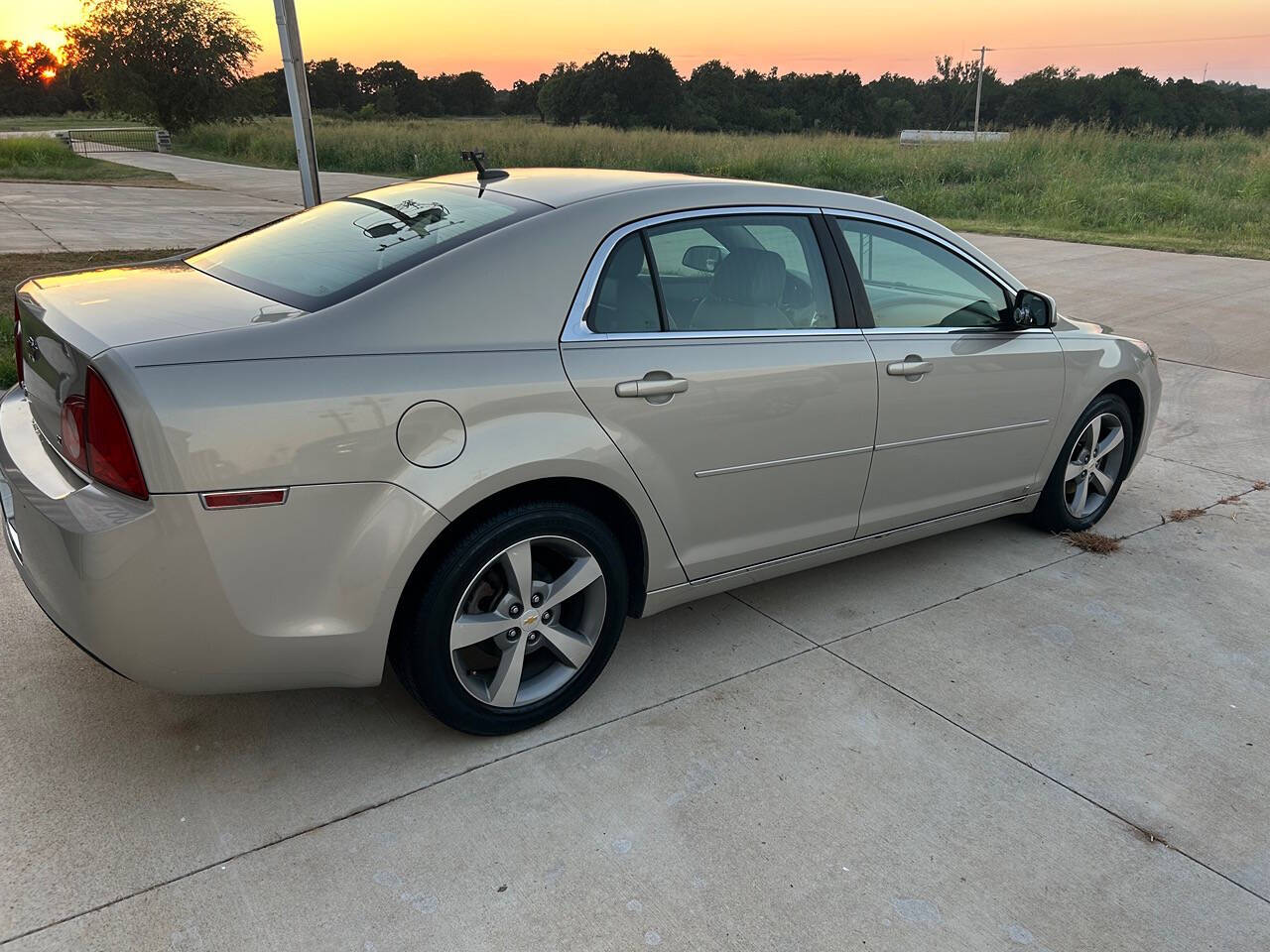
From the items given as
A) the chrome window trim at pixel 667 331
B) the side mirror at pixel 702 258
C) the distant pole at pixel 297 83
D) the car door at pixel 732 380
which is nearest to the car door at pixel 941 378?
the car door at pixel 732 380

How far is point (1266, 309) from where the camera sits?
31.9 feet

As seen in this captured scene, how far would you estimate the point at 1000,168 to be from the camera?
2166 cm

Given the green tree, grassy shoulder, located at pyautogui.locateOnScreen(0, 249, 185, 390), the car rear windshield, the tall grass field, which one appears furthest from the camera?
the green tree

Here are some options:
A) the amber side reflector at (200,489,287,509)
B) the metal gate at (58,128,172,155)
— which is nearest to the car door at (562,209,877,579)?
the amber side reflector at (200,489,287,509)

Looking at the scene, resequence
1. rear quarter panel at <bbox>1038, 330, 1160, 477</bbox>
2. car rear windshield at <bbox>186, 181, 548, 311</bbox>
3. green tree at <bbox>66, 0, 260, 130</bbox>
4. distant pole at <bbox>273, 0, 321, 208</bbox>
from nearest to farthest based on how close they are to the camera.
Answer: car rear windshield at <bbox>186, 181, 548, 311</bbox> < rear quarter panel at <bbox>1038, 330, 1160, 477</bbox> < distant pole at <bbox>273, 0, 321, 208</bbox> < green tree at <bbox>66, 0, 260, 130</bbox>

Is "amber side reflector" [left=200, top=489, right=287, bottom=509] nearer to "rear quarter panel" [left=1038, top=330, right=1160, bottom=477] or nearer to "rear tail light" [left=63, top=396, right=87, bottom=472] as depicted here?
"rear tail light" [left=63, top=396, right=87, bottom=472]

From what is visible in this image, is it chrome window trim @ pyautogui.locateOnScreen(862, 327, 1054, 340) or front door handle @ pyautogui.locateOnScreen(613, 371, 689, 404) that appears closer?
front door handle @ pyautogui.locateOnScreen(613, 371, 689, 404)

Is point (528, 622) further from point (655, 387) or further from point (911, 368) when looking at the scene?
point (911, 368)

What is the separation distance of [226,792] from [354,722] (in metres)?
0.42

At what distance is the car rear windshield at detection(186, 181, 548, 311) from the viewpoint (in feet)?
8.69

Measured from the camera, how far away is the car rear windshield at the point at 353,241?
8.69 ft

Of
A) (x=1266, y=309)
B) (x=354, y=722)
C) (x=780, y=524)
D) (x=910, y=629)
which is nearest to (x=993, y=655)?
(x=910, y=629)

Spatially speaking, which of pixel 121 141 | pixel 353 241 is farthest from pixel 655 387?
pixel 121 141

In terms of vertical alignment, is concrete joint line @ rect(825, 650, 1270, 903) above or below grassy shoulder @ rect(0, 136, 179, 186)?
below
